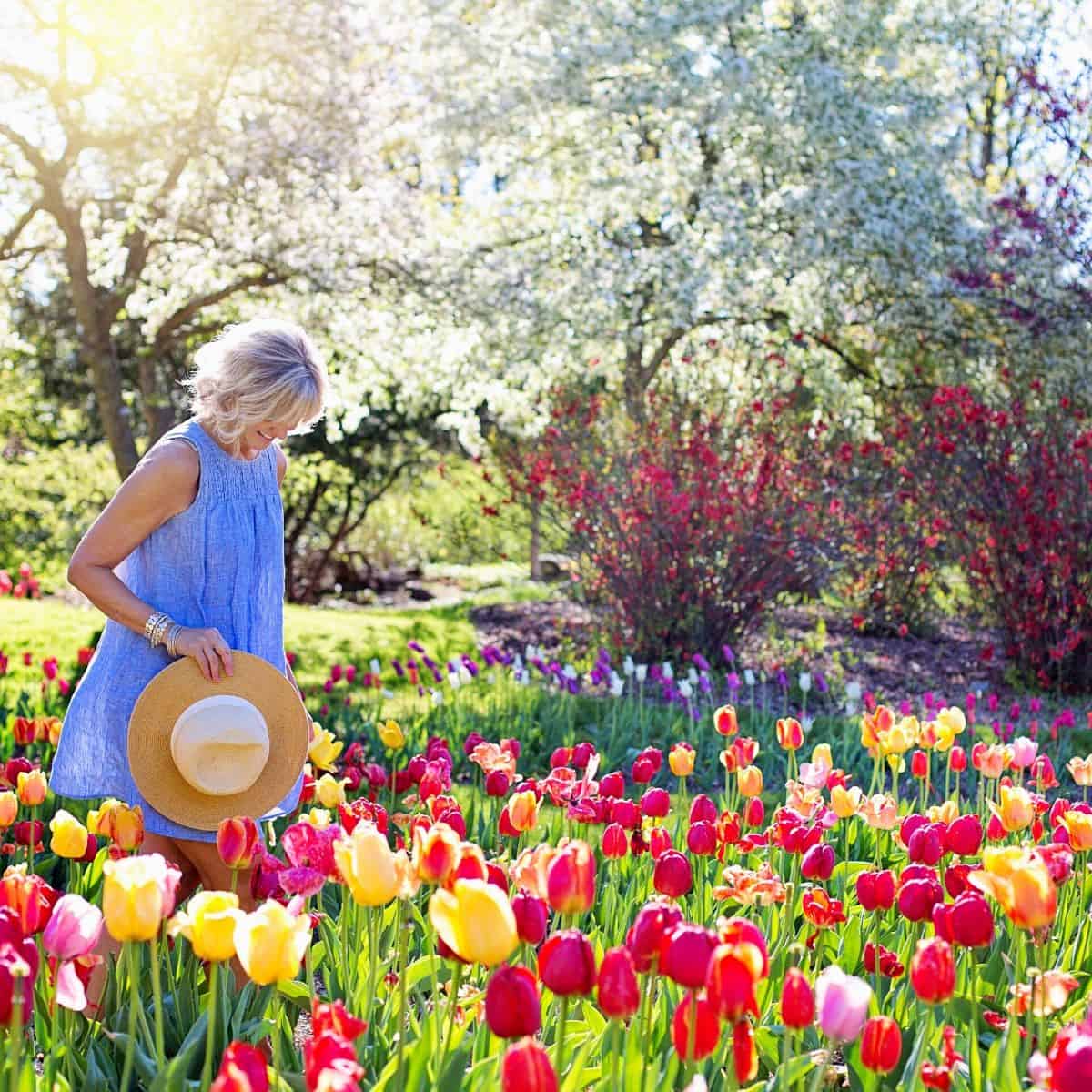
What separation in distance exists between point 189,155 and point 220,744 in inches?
270

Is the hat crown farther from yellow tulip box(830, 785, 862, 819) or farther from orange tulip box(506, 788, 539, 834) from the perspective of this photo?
yellow tulip box(830, 785, 862, 819)

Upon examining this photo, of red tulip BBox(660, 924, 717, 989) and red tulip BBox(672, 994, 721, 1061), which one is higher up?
red tulip BBox(660, 924, 717, 989)

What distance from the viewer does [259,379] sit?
238 centimetres

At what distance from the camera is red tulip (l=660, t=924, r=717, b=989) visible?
1.41 metres

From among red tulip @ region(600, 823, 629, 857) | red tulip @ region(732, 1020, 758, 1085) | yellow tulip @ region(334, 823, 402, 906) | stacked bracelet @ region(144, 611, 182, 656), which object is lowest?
red tulip @ region(732, 1020, 758, 1085)

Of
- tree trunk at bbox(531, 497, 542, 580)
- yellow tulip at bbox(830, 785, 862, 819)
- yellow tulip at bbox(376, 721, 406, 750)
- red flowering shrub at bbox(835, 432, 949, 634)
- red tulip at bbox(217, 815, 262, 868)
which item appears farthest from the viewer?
tree trunk at bbox(531, 497, 542, 580)

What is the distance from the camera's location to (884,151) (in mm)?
11320

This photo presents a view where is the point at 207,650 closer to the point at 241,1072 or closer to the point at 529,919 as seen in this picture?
the point at 529,919

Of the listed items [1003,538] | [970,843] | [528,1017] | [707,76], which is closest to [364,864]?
[528,1017]

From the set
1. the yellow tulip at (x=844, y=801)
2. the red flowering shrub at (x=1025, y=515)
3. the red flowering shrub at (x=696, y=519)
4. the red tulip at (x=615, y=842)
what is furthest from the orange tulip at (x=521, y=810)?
the red flowering shrub at (x=1025, y=515)

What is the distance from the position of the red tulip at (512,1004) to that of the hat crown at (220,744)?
3.67 feet

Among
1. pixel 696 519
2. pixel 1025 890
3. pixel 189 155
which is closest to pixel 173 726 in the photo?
pixel 1025 890

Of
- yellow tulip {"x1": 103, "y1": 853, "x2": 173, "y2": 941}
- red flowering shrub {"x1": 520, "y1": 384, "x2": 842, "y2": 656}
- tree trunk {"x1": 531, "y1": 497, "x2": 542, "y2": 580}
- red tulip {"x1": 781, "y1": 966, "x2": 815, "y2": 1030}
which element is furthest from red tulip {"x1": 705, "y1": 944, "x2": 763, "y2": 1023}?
tree trunk {"x1": 531, "y1": 497, "x2": 542, "y2": 580}

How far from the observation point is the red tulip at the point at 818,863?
6.95 feet
